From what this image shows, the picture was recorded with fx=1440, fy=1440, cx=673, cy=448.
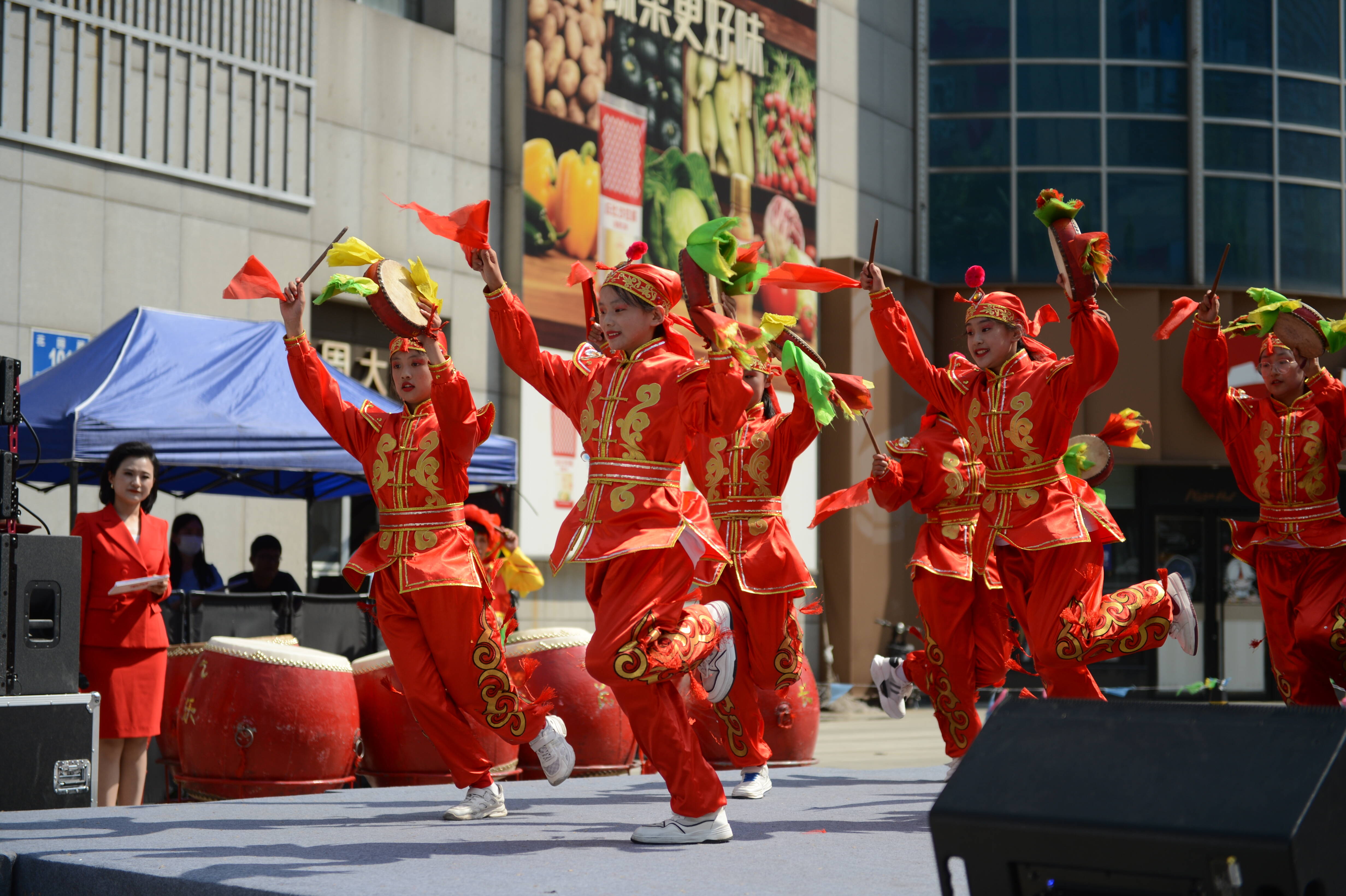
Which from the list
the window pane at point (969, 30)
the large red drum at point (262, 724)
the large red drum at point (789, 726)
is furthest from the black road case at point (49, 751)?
the window pane at point (969, 30)

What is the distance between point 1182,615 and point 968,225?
1359 centimetres

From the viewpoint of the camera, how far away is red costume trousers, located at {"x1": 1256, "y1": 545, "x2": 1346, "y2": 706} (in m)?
5.07

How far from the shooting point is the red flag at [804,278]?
4.29 m

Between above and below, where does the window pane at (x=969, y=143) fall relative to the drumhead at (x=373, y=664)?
above

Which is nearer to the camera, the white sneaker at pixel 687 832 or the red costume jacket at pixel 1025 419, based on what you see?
the white sneaker at pixel 687 832

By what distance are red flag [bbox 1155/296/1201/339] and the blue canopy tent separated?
4.12 m

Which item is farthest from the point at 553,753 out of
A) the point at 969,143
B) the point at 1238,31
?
the point at 1238,31

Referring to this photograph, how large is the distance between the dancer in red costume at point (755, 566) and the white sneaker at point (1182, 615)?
130cm

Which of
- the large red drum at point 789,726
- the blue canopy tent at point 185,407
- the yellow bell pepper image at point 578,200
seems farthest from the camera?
the yellow bell pepper image at point 578,200

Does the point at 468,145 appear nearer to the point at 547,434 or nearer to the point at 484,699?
the point at 547,434

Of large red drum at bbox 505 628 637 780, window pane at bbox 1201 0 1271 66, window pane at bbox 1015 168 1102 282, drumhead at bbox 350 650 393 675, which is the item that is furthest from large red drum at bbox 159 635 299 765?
window pane at bbox 1201 0 1271 66

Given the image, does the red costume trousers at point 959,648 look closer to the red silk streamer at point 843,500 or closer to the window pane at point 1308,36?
the red silk streamer at point 843,500

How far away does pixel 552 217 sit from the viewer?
12742 millimetres

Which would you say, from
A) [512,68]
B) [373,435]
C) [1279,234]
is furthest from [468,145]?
[1279,234]
